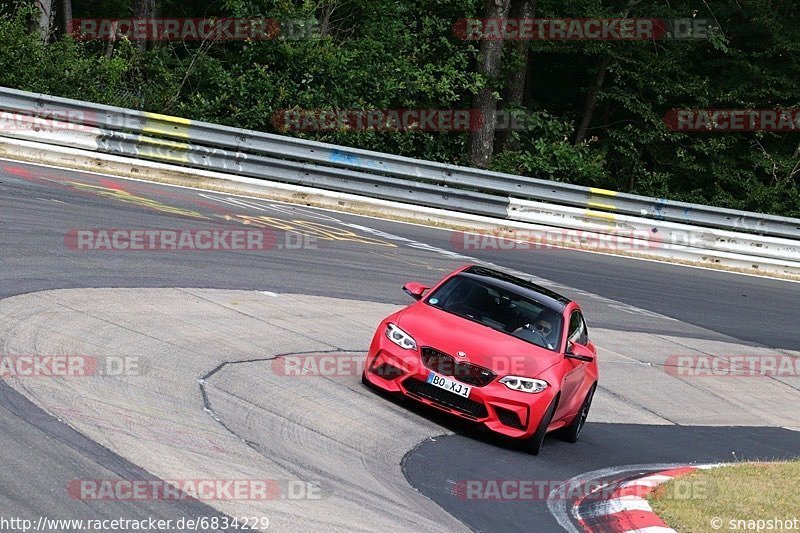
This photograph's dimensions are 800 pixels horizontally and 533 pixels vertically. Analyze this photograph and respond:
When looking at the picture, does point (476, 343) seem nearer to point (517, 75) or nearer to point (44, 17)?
point (44, 17)

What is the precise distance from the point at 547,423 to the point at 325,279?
5.86m

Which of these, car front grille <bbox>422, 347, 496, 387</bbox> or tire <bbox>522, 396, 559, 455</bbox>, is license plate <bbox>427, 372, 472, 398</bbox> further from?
tire <bbox>522, 396, 559, 455</bbox>

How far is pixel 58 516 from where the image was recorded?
6.26m

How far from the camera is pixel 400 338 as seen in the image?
11.0 meters

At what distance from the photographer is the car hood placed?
1078 cm

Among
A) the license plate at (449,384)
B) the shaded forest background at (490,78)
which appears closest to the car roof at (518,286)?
the license plate at (449,384)

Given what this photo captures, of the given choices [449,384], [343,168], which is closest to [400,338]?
[449,384]

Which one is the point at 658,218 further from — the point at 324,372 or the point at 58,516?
the point at 58,516

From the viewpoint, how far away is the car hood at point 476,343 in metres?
10.8

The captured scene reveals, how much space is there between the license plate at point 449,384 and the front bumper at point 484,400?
0.04 metres

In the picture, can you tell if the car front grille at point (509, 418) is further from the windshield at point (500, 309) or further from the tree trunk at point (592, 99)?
the tree trunk at point (592, 99)

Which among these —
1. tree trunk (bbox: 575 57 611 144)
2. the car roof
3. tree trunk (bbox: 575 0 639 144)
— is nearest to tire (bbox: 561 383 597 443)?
the car roof

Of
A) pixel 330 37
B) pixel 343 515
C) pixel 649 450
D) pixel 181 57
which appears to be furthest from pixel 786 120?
pixel 343 515

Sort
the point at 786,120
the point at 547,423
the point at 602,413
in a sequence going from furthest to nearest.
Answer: the point at 786,120, the point at 602,413, the point at 547,423
